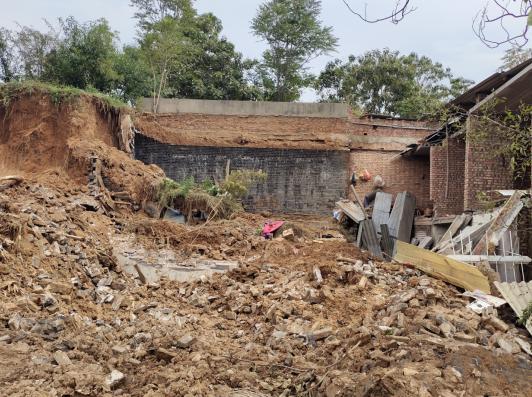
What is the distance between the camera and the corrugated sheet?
689cm

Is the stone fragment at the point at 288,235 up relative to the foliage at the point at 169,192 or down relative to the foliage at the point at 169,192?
down

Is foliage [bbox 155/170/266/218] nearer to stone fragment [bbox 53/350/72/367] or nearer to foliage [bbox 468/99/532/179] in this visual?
foliage [bbox 468/99/532/179]

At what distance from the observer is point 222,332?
24.6ft

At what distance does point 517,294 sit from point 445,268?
4.45 feet

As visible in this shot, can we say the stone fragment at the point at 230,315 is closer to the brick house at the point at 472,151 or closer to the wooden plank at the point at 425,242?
the brick house at the point at 472,151

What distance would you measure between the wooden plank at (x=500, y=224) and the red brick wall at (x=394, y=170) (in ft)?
21.3

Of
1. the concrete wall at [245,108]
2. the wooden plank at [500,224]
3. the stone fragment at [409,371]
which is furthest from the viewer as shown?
the concrete wall at [245,108]

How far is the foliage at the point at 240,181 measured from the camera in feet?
48.6

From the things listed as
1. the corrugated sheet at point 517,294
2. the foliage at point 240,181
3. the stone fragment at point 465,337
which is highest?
the foliage at point 240,181

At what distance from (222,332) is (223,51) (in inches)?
642

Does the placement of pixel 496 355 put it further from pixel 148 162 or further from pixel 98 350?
pixel 148 162

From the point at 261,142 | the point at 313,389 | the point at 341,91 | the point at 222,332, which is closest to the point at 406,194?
the point at 261,142

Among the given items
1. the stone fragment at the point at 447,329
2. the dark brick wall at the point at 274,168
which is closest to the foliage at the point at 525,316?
the stone fragment at the point at 447,329

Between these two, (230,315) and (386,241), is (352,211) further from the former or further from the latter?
(230,315)
